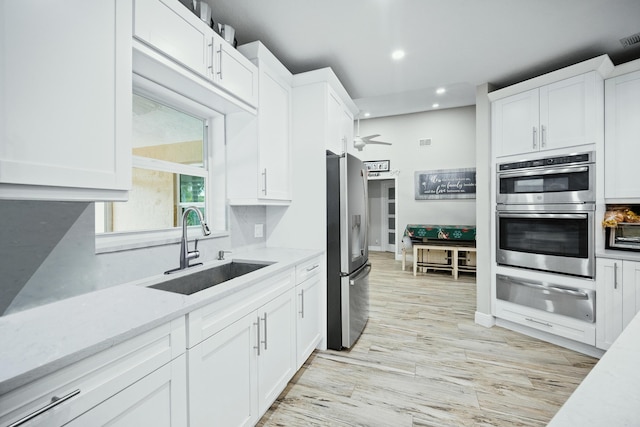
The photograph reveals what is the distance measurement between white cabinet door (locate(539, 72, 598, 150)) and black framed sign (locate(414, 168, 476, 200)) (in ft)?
10.7

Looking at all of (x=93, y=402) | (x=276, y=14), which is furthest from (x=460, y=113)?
(x=93, y=402)

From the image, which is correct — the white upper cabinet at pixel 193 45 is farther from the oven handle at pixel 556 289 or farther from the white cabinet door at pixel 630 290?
the white cabinet door at pixel 630 290

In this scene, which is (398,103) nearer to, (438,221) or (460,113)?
(460,113)

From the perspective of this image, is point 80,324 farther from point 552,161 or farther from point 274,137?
point 552,161

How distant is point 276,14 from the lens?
2014 millimetres

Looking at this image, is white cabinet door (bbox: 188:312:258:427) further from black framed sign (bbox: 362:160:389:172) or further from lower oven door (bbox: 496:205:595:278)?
black framed sign (bbox: 362:160:389:172)

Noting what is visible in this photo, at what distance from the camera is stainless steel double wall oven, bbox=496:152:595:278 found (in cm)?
246

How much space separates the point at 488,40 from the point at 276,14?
178 centimetres

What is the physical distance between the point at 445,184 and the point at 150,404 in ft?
20.5

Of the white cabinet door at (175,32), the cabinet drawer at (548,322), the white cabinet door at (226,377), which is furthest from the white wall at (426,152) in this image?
the white cabinet door at (226,377)

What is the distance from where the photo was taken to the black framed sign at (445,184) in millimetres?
5879

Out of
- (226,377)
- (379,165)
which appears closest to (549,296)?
(226,377)

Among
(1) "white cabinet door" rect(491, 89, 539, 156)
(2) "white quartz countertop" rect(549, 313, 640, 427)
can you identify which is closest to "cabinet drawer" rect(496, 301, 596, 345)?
(1) "white cabinet door" rect(491, 89, 539, 156)

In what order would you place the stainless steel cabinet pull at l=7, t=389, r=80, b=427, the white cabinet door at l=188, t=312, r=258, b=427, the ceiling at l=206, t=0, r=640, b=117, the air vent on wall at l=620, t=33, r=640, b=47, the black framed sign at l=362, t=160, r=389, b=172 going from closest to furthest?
the stainless steel cabinet pull at l=7, t=389, r=80, b=427, the white cabinet door at l=188, t=312, r=258, b=427, the ceiling at l=206, t=0, r=640, b=117, the air vent on wall at l=620, t=33, r=640, b=47, the black framed sign at l=362, t=160, r=389, b=172
